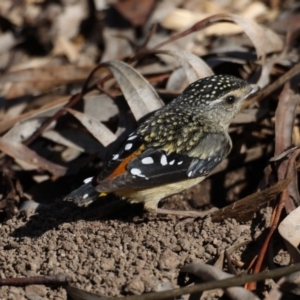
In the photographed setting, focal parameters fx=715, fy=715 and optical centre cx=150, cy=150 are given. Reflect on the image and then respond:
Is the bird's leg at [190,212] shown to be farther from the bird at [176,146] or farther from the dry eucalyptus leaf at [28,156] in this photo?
the dry eucalyptus leaf at [28,156]

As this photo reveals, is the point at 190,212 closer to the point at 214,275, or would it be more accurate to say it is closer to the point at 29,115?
the point at 214,275

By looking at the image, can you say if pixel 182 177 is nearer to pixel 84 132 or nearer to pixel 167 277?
pixel 167 277

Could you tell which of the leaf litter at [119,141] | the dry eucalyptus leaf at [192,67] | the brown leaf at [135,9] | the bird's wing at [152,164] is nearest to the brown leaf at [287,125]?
the leaf litter at [119,141]

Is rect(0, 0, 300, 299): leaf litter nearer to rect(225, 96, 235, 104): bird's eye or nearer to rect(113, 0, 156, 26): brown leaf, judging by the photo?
rect(113, 0, 156, 26): brown leaf

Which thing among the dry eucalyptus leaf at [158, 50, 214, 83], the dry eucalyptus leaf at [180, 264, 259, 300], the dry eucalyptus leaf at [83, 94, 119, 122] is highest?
the dry eucalyptus leaf at [158, 50, 214, 83]

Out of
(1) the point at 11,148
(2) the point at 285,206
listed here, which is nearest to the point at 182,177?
(2) the point at 285,206

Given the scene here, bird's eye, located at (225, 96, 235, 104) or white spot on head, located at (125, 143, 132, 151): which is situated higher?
bird's eye, located at (225, 96, 235, 104)

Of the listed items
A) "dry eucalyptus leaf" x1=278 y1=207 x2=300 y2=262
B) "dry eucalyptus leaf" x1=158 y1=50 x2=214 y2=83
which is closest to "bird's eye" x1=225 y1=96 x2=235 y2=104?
"dry eucalyptus leaf" x1=158 y1=50 x2=214 y2=83

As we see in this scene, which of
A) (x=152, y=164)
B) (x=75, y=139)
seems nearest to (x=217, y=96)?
(x=152, y=164)
